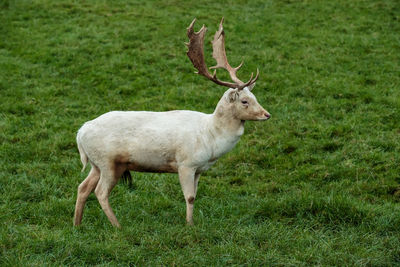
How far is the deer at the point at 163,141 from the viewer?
19.2 feet

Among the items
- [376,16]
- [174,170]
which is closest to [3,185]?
[174,170]

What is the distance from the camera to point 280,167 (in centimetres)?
823

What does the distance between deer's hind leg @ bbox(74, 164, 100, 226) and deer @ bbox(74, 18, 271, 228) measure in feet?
0.04

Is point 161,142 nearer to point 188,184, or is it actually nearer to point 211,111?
point 188,184

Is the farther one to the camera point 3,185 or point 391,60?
point 391,60

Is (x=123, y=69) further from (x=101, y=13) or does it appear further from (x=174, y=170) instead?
(x=174, y=170)

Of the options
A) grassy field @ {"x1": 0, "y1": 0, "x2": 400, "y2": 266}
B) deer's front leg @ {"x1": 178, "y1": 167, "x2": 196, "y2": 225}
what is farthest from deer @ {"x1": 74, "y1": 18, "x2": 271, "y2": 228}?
grassy field @ {"x1": 0, "y1": 0, "x2": 400, "y2": 266}

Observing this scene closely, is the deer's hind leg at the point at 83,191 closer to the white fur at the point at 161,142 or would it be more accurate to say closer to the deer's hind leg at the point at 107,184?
the white fur at the point at 161,142

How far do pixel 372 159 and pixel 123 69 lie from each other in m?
6.63

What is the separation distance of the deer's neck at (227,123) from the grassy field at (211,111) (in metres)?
1.05

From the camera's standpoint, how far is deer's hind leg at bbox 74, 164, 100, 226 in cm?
603

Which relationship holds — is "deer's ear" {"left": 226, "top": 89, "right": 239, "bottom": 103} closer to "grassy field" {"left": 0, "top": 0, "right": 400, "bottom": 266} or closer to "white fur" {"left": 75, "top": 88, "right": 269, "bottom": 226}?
"white fur" {"left": 75, "top": 88, "right": 269, "bottom": 226}

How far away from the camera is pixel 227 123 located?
605cm

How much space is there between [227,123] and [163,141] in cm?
79
